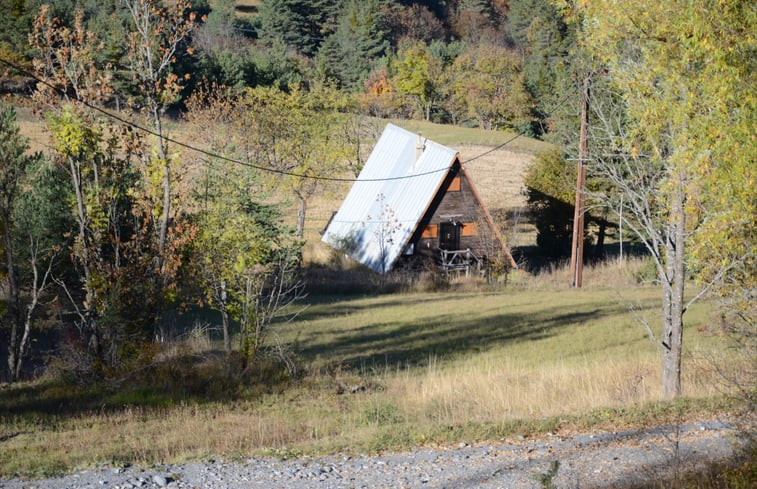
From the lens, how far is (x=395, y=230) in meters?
35.8

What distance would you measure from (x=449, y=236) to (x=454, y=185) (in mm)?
2197

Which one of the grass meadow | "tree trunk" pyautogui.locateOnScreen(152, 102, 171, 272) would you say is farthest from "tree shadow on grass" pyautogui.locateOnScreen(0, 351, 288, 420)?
"tree trunk" pyautogui.locateOnScreen(152, 102, 171, 272)

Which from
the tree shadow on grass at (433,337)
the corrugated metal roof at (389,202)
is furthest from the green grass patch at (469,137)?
the tree shadow on grass at (433,337)

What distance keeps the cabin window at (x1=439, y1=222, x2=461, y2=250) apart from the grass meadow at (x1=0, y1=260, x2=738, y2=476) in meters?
13.9

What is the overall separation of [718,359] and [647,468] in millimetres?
5330

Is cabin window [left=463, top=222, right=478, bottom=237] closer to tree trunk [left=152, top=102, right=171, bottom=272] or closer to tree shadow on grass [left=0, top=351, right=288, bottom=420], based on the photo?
tree trunk [left=152, top=102, right=171, bottom=272]

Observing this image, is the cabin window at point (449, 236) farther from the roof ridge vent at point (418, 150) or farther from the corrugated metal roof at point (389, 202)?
the roof ridge vent at point (418, 150)

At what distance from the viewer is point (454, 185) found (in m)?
36.9

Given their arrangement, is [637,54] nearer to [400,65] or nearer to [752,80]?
[752,80]

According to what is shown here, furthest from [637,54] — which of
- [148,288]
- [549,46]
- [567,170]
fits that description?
[549,46]

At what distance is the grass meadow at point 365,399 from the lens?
1016cm

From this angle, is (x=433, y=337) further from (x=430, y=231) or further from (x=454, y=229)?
(x=454, y=229)

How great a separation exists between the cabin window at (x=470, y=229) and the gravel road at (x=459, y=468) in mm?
27428

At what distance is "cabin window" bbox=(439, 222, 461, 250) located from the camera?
121ft
